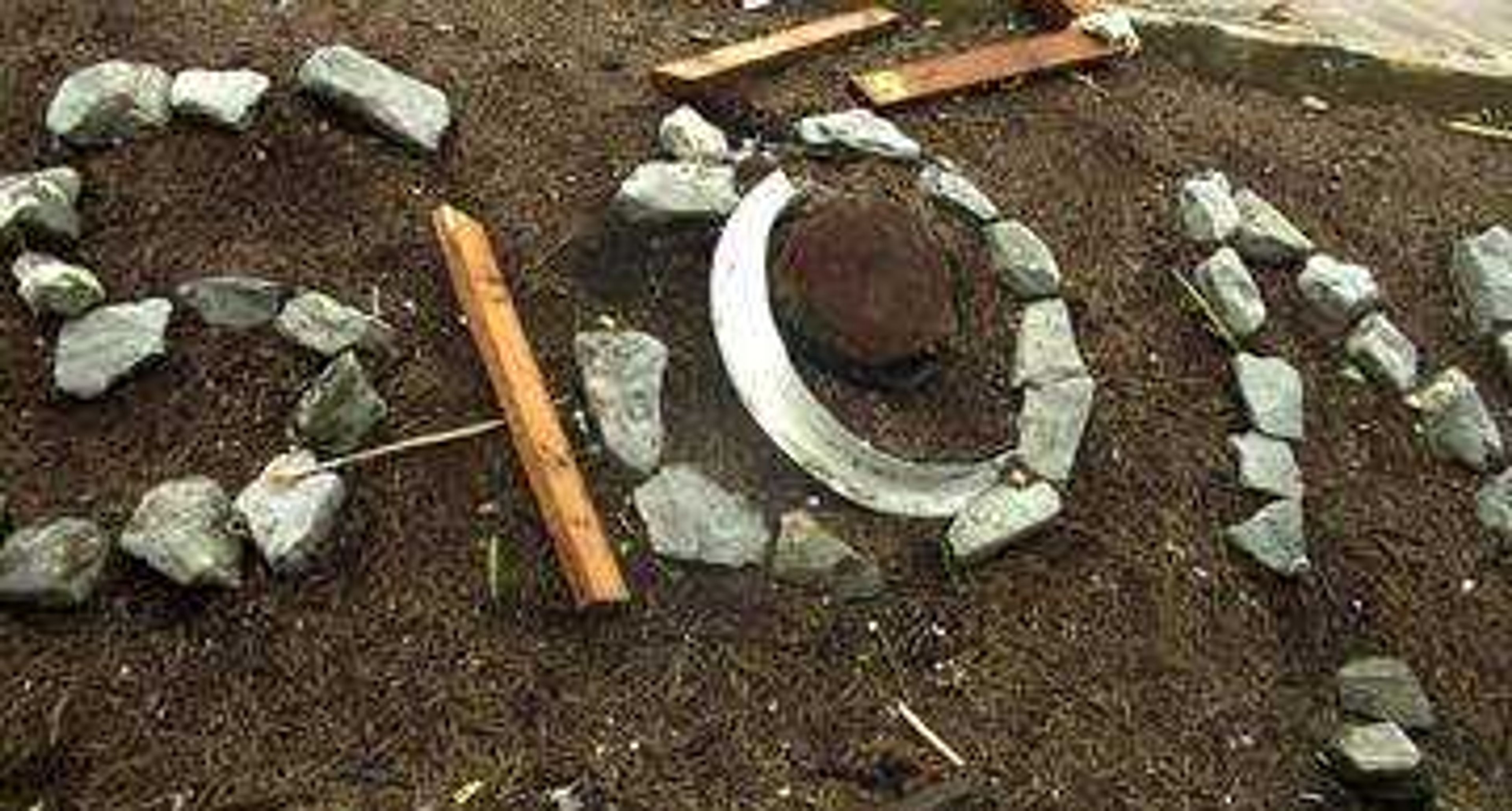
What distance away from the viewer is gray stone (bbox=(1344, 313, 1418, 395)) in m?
5.29

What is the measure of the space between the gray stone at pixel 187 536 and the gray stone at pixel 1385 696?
277cm

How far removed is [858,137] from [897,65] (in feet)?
1.95

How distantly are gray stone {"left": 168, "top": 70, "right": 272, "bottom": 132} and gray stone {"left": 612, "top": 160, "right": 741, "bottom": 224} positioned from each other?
41.0 inches

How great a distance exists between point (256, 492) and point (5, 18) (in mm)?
1947

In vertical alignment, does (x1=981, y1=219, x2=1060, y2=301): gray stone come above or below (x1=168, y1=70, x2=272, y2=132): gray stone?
below

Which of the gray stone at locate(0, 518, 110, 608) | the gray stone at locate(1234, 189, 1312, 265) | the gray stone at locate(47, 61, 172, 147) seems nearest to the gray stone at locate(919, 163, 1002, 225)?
the gray stone at locate(1234, 189, 1312, 265)

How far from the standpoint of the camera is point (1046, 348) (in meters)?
5.00

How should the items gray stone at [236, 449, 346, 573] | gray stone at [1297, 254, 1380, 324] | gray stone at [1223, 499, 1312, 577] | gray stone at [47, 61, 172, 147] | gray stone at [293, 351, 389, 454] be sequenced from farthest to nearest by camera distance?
gray stone at [1297, 254, 1380, 324]
gray stone at [47, 61, 172, 147]
gray stone at [1223, 499, 1312, 577]
gray stone at [293, 351, 389, 454]
gray stone at [236, 449, 346, 573]

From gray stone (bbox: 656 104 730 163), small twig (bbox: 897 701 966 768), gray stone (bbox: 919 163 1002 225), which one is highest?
gray stone (bbox: 656 104 730 163)

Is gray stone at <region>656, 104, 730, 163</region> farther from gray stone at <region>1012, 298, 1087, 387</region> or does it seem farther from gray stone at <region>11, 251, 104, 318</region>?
gray stone at <region>11, 251, 104, 318</region>

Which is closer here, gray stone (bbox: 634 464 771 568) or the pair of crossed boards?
gray stone (bbox: 634 464 771 568)

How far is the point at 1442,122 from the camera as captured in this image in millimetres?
6391

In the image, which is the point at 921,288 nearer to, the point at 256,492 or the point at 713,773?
the point at 713,773

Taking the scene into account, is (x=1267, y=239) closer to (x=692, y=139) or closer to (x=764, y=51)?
(x=764, y=51)
